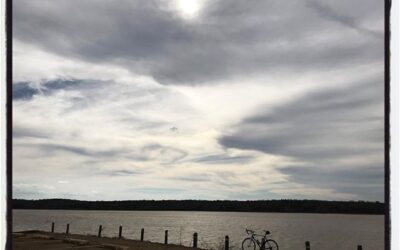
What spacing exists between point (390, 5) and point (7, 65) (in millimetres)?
1885

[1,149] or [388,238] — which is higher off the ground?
[1,149]

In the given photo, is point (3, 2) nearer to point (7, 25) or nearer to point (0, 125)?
point (7, 25)

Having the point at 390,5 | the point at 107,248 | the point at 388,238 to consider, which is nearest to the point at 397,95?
the point at 390,5

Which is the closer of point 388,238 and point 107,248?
point 388,238

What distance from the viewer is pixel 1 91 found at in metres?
2.07

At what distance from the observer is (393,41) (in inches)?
82.7

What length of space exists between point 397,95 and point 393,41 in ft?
0.87

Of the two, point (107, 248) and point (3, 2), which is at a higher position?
point (3, 2)

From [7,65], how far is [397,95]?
72.9 inches

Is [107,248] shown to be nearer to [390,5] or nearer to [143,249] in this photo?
[143,249]

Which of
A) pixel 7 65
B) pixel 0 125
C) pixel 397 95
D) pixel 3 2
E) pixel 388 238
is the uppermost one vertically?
pixel 3 2

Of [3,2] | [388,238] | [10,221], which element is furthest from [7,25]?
[388,238]

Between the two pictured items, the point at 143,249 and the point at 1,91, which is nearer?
the point at 1,91

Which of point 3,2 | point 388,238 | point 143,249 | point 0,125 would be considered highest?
point 3,2
